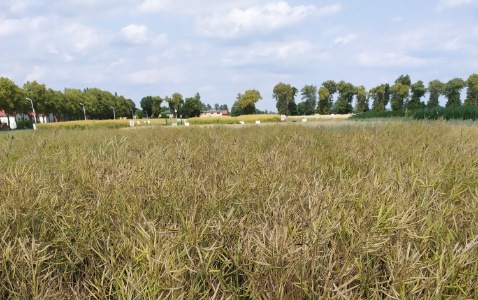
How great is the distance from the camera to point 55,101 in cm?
6050

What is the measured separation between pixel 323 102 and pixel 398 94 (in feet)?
63.6

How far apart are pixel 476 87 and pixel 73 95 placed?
102117 millimetres

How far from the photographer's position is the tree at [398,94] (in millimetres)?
75500

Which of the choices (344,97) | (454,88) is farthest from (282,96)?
(454,88)

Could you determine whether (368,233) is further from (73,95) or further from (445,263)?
(73,95)

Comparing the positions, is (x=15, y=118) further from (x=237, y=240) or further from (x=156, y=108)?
(x=237, y=240)

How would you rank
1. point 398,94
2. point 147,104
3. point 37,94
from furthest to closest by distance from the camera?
point 147,104 → point 398,94 → point 37,94

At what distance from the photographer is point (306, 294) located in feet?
3.15

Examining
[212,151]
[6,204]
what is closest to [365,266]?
[6,204]

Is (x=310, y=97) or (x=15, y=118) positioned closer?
(x=15, y=118)

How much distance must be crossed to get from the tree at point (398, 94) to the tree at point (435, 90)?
1050 cm

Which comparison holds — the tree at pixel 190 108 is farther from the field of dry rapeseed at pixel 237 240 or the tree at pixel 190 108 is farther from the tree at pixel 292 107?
the field of dry rapeseed at pixel 237 240

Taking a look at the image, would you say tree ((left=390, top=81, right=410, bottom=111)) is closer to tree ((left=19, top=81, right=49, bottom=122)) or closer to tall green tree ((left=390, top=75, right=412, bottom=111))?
tall green tree ((left=390, top=75, right=412, bottom=111))

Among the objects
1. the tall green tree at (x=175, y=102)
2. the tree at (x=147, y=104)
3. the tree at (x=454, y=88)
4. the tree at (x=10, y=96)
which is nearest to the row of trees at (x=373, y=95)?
the tree at (x=454, y=88)
